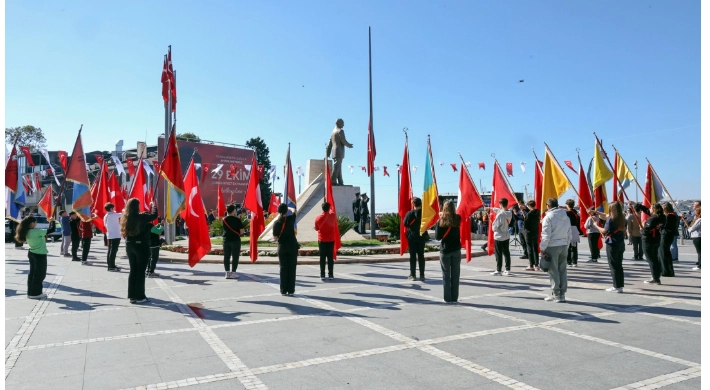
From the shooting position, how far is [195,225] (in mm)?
10742

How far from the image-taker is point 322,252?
36.9 ft

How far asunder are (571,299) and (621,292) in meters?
1.17

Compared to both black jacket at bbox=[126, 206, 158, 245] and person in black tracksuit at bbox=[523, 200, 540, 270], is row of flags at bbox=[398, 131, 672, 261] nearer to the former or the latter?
person in black tracksuit at bbox=[523, 200, 540, 270]

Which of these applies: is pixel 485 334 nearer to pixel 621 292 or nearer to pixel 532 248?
pixel 621 292

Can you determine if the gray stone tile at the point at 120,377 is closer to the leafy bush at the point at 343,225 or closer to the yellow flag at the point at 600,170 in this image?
the yellow flag at the point at 600,170

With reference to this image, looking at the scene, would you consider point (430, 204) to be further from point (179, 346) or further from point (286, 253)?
point (179, 346)

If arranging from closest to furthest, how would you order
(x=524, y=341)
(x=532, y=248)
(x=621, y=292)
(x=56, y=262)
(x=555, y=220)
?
(x=524, y=341) → (x=555, y=220) → (x=621, y=292) → (x=532, y=248) → (x=56, y=262)

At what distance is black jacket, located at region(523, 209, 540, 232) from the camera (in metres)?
11.9

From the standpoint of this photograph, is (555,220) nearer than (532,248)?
Yes

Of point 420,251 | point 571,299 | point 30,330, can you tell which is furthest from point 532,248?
point 30,330

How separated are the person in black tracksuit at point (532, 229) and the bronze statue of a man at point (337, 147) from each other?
1209 cm

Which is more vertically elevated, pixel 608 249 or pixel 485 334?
pixel 608 249

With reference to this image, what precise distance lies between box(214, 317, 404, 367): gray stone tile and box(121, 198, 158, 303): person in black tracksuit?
2.66 metres

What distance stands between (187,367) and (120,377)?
0.57 m
